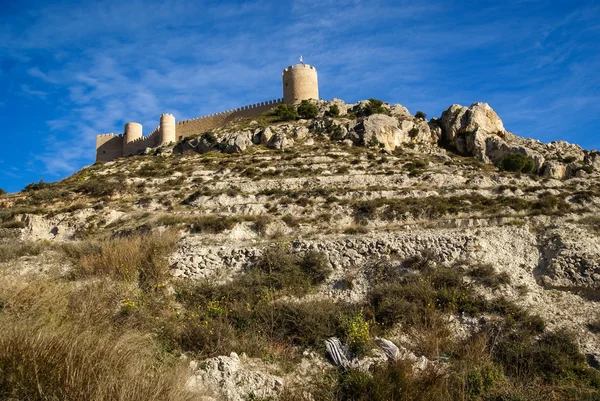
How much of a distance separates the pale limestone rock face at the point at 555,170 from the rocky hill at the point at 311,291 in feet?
23.9

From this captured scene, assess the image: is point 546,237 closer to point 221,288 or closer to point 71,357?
point 221,288

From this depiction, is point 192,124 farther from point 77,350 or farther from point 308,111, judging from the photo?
point 77,350

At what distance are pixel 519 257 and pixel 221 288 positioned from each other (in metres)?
9.06

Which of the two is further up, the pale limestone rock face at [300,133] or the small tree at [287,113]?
the small tree at [287,113]

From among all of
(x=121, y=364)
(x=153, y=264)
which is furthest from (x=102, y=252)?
(x=121, y=364)

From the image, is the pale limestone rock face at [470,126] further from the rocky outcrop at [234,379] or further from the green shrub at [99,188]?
the rocky outcrop at [234,379]

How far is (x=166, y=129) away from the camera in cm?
4950

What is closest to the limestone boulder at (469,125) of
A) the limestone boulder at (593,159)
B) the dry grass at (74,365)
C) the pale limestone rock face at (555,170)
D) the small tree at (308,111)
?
the pale limestone rock face at (555,170)

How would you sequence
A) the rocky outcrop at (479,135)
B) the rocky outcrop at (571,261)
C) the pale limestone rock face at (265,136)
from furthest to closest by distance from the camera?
the pale limestone rock face at (265,136) → the rocky outcrop at (479,135) → the rocky outcrop at (571,261)

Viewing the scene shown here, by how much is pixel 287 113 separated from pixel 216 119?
11514 millimetres

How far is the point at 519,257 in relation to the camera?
1338 cm

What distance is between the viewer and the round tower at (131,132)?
52.1m

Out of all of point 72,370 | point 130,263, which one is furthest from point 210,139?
point 72,370

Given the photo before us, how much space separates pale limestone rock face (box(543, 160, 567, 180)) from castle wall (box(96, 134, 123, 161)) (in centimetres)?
4463
